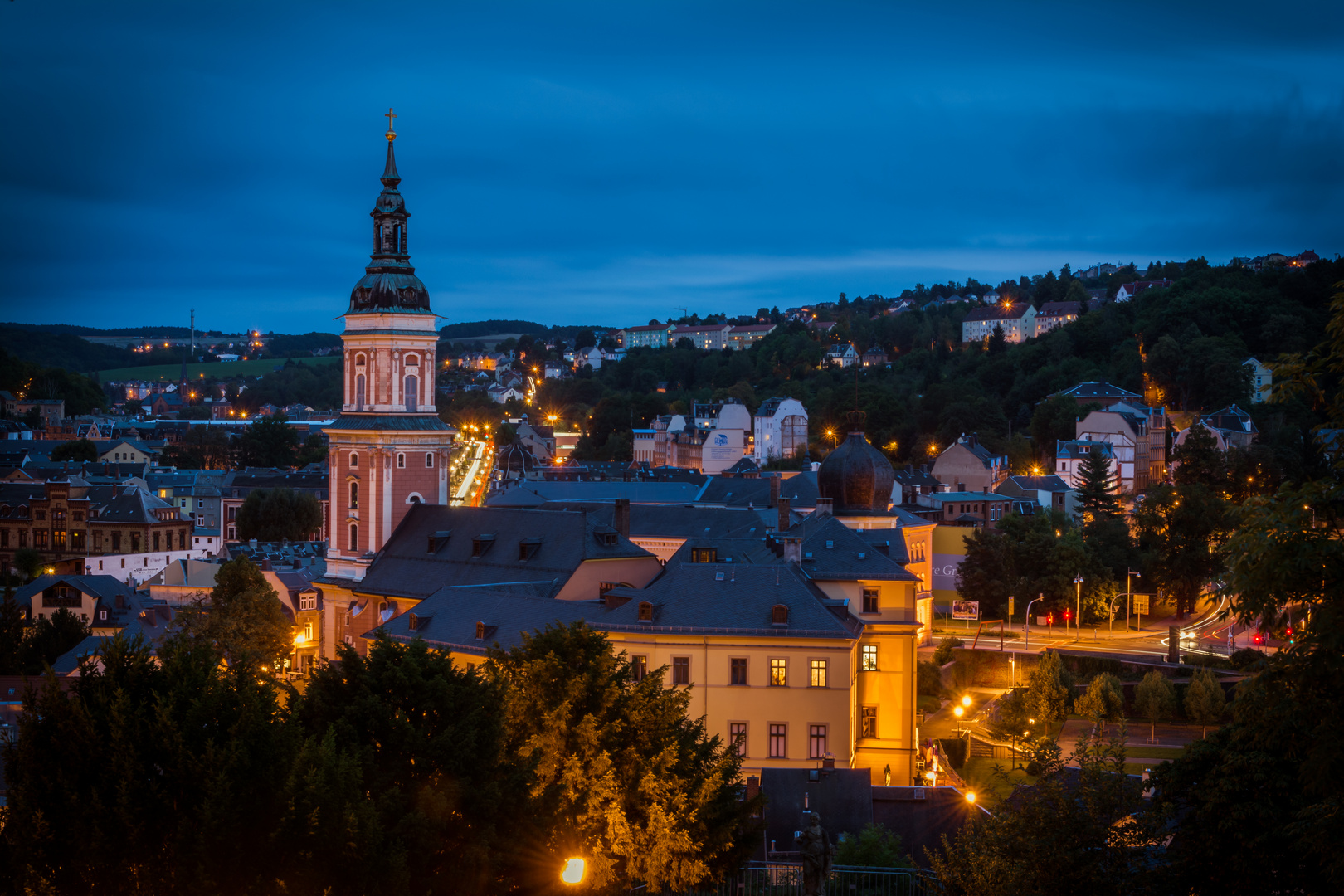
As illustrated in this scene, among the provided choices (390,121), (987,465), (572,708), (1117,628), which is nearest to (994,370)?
(987,465)

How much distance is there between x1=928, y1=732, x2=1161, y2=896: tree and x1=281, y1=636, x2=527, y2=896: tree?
7.24 m

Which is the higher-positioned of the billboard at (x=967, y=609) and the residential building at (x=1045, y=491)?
the residential building at (x=1045, y=491)

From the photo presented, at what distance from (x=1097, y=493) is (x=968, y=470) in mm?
24376

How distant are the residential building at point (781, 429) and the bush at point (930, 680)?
90.0 meters

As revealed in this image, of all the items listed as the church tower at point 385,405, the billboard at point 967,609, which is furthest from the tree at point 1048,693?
the church tower at point 385,405

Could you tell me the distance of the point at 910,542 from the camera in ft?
234

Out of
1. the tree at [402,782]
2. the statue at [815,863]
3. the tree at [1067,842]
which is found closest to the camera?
the statue at [815,863]

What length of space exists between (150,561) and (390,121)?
2460 inches

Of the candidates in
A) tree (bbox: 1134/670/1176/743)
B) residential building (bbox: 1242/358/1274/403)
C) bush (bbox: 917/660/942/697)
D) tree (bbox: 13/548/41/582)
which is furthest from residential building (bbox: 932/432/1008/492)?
tree (bbox: 13/548/41/582)

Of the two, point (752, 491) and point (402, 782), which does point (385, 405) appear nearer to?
point (402, 782)

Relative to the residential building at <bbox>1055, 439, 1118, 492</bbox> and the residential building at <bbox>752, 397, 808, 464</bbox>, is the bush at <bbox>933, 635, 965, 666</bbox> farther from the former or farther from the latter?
the residential building at <bbox>752, 397, 808, 464</bbox>

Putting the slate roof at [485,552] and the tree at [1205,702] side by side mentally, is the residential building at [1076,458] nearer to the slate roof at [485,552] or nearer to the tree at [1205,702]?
the tree at [1205,702]

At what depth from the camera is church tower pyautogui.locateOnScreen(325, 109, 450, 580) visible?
53.7 meters

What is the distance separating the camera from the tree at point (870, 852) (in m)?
26.8
